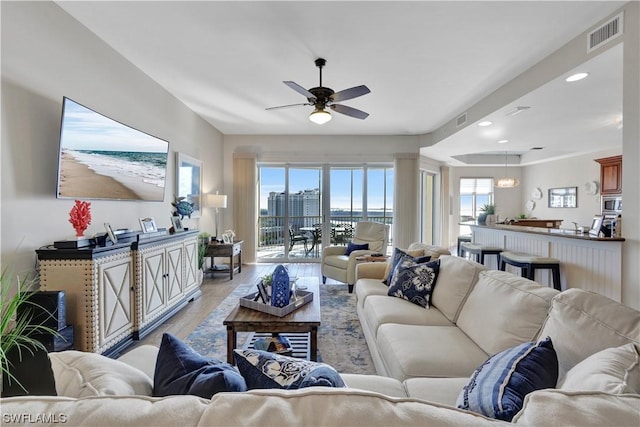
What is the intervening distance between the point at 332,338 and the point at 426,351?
134cm

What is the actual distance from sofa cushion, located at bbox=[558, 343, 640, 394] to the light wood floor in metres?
2.91

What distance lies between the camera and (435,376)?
1427mm

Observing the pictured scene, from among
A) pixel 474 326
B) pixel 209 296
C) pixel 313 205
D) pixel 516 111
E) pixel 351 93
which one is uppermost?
pixel 516 111

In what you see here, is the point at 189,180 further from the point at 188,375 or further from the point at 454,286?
the point at 188,375

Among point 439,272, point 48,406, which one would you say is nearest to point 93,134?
point 48,406

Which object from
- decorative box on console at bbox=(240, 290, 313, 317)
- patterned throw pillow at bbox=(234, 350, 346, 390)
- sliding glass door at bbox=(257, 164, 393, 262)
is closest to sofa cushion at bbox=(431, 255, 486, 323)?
decorative box on console at bbox=(240, 290, 313, 317)

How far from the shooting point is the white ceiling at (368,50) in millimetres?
2221

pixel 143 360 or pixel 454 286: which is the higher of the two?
pixel 454 286

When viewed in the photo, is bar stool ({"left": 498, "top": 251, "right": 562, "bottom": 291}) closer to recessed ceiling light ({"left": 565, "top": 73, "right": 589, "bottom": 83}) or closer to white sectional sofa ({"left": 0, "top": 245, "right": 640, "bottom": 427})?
white sectional sofa ({"left": 0, "top": 245, "right": 640, "bottom": 427})

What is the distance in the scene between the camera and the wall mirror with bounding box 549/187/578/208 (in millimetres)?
7250

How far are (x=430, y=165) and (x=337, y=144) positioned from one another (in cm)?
259

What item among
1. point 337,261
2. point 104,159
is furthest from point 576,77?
point 104,159

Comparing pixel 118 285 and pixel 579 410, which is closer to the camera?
pixel 579 410

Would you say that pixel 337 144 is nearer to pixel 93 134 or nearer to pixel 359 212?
pixel 359 212
